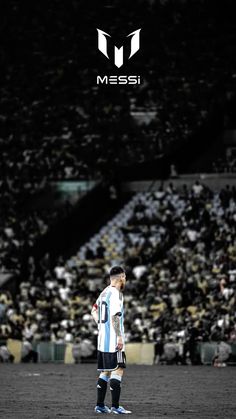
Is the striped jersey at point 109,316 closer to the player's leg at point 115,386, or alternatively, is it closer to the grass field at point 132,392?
the player's leg at point 115,386

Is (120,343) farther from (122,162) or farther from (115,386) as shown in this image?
(122,162)

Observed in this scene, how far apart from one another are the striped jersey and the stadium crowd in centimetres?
1449

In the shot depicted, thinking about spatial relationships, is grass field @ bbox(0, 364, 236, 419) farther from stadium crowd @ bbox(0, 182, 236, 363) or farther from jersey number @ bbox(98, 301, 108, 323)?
Answer: stadium crowd @ bbox(0, 182, 236, 363)

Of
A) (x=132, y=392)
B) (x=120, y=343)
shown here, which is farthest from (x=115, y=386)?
(x=132, y=392)

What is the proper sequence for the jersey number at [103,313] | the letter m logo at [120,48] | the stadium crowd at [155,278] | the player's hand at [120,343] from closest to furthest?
the player's hand at [120,343], the jersey number at [103,313], the stadium crowd at [155,278], the letter m logo at [120,48]

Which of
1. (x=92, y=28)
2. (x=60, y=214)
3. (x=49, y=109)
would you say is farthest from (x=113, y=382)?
(x=92, y=28)

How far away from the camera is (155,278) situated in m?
35.2

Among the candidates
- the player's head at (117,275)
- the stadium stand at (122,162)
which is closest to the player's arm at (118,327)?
the player's head at (117,275)

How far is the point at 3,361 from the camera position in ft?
103

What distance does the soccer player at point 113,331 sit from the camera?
14625 mm

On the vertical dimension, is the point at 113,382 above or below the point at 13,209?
below

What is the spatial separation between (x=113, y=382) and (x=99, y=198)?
29672mm

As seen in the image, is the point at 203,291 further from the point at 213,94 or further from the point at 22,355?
the point at 213,94

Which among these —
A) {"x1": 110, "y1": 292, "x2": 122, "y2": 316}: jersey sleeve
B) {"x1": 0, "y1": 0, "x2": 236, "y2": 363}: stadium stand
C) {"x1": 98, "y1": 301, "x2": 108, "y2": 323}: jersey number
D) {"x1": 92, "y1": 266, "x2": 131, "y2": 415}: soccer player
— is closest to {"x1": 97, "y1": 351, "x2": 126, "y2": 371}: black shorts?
{"x1": 92, "y1": 266, "x2": 131, "y2": 415}: soccer player
